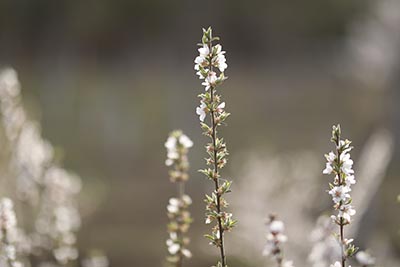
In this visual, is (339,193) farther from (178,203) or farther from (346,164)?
(178,203)

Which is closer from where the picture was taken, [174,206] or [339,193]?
[339,193]

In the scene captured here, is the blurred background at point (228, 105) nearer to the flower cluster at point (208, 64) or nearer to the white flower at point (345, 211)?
the flower cluster at point (208, 64)

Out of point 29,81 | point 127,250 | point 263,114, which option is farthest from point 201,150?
point 29,81

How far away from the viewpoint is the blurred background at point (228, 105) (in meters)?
7.55

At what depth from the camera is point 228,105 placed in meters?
25.2

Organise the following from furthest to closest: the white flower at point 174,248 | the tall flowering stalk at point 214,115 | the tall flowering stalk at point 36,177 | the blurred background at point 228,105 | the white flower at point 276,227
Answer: the blurred background at point 228,105 < the tall flowering stalk at point 36,177 < the white flower at point 174,248 < the tall flowering stalk at point 214,115 < the white flower at point 276,227

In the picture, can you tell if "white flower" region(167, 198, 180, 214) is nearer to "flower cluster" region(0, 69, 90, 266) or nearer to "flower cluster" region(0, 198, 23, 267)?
"flower cluster" region(0, 198, 23, 267)

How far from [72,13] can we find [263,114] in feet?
39.0

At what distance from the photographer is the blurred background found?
755cm

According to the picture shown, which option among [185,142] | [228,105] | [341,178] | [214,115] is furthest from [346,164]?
[228,105]

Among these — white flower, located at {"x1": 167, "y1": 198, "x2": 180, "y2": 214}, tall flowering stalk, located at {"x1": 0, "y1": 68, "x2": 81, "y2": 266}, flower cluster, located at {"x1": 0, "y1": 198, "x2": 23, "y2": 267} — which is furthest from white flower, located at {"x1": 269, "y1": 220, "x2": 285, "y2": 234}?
tall flowering stalk, located at {"x1": 0, "y1": 68, "x2": 81, "y2": 266}

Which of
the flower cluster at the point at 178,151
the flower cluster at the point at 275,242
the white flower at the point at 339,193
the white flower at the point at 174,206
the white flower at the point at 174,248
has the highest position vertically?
the flower cluster at the point at 178,151

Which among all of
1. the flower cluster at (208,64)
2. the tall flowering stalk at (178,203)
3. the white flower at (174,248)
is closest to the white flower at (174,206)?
the tall flowering stalk at (178,203)

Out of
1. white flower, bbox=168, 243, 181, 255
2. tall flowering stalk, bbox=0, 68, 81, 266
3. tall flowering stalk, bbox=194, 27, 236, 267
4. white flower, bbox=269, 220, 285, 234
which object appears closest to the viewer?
white flower, bbox=269, 220, 285, 234
